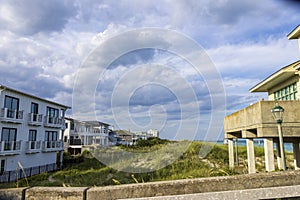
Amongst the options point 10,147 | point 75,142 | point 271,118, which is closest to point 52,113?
point 10,147

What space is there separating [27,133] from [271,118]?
2173 centimetres

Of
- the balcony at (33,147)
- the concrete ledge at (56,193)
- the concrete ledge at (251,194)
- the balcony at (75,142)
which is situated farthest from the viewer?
the balcony at (75,142)

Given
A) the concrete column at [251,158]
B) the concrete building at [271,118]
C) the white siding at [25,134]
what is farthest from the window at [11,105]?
the concrete column at [251,158]

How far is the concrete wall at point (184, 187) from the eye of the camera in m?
3.28

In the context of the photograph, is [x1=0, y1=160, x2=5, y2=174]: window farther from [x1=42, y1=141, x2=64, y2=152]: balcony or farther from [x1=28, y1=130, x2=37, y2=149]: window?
[x1=42, y1=141, x2=64, y2=152]: balcony

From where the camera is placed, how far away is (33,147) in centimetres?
2442

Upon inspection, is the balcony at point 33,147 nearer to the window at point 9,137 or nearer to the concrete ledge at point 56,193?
the window at point 9,137

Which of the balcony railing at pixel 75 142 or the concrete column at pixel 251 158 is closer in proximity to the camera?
the concrete column at pixel 251 158

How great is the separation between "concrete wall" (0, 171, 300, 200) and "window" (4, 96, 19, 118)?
1993cm

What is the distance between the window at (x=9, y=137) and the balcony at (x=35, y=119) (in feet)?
6.00

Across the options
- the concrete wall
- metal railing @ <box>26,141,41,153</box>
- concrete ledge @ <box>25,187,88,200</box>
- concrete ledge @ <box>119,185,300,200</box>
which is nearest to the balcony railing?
metal railing @ <box>26,141,41,153</box>

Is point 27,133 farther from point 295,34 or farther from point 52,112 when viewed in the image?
point 295,34

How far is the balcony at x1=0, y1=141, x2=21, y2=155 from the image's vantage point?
19.8 metres

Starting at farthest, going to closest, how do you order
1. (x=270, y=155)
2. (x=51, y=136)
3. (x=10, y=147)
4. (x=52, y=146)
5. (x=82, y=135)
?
(x=82, y=135)
(x=51, y=136)
(x=52, y=146)
(x=10, y=147)
(x=270, y=155)
